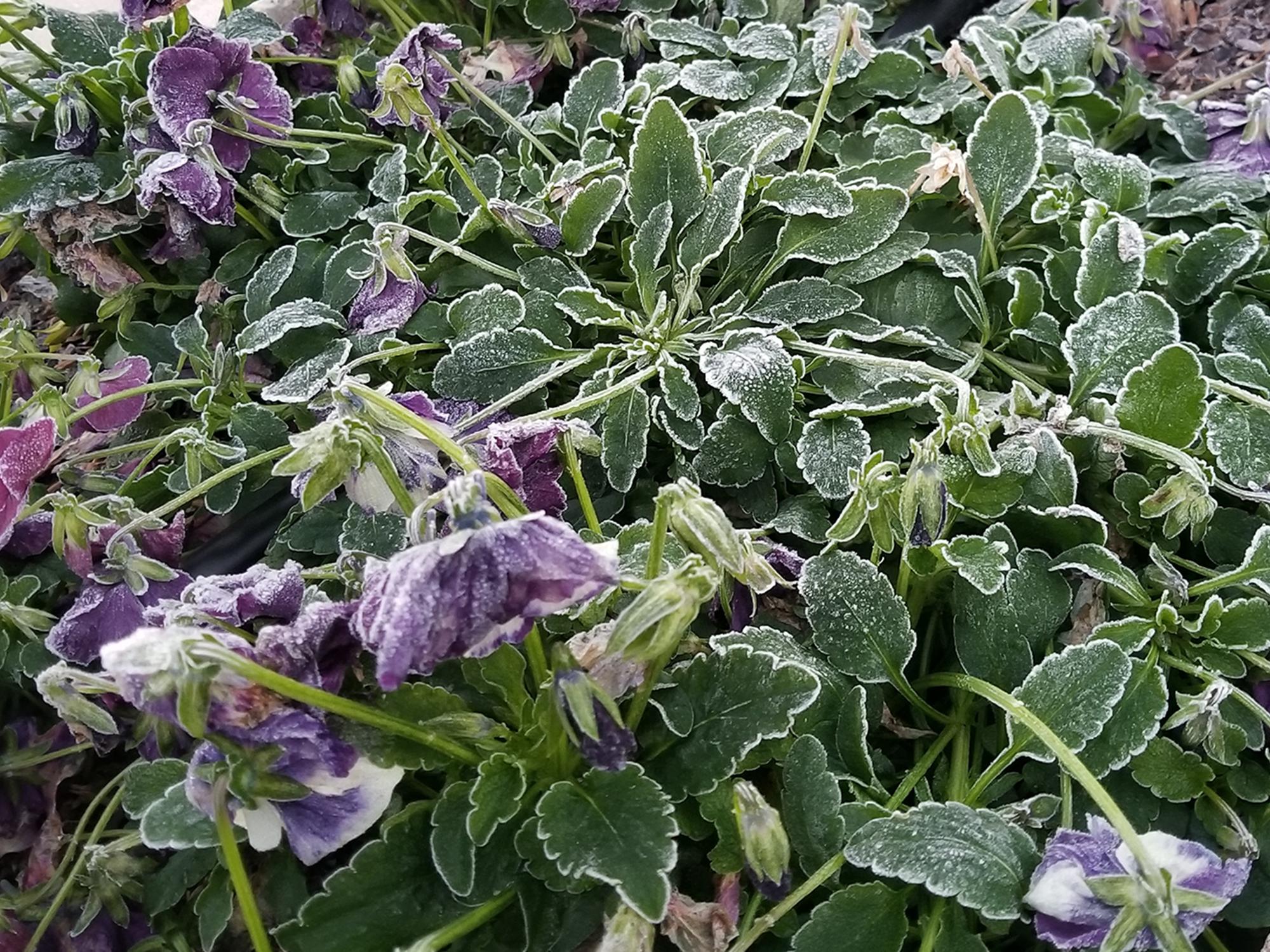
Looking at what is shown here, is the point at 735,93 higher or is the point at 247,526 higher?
the point at 735,93

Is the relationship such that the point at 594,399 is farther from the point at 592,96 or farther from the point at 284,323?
the point at 592,96

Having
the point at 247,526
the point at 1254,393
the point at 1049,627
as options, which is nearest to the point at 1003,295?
the point at 1254,393

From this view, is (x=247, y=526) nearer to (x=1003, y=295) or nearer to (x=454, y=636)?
(x=454, y=636)

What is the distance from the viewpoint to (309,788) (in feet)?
1.74

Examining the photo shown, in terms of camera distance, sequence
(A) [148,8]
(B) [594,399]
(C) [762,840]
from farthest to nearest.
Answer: (A) [148,8], (B) [594,399], (C) [762,840]

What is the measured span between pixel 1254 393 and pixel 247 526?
3.13 ft

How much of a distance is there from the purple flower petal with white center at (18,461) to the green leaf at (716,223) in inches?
23.5

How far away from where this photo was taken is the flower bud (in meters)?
0.55

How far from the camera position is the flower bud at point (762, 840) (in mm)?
546

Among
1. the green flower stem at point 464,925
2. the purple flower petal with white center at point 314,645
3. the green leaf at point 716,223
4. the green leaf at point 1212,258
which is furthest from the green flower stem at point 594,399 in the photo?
the green leaf at point 1212,258

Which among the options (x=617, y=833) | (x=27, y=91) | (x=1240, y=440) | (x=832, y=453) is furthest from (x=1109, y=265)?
(x=27, y=91)

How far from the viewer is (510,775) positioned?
589mm

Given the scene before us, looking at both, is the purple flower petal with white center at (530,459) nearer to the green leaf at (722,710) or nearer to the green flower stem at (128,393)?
the green leaf at (722,710)

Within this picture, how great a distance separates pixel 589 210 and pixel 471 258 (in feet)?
0.42
